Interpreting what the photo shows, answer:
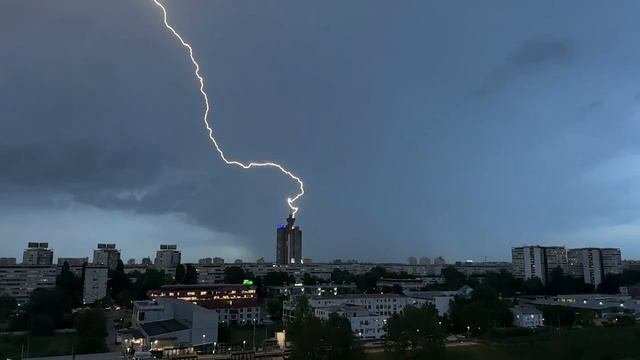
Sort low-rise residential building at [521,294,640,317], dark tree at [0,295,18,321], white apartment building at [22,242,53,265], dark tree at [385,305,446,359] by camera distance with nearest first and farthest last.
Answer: dark tree at [385,305,446,359]
dark tree at [0,295,18,321]
low-rise residential building at [521,294,640,317]
white apartment building at [22,242,53,265]

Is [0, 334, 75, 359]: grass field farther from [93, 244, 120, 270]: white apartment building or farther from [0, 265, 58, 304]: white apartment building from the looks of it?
[93, 244, 120, 270]: white apartment building

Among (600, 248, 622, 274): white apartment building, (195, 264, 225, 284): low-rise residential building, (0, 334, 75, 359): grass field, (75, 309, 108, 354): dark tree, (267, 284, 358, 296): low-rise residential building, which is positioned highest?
(600, 248, 622, 274): white apartment building

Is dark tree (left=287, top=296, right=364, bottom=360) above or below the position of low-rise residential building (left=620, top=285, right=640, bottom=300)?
below

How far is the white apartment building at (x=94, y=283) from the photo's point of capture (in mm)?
41866

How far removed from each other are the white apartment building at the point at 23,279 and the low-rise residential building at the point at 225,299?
2367cm

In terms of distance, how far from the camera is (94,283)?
139 ft

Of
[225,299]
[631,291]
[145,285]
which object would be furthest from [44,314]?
[631,291]

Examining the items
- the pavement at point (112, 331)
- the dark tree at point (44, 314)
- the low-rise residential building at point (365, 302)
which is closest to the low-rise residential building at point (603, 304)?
the low-rise residential building at point (365, 302)

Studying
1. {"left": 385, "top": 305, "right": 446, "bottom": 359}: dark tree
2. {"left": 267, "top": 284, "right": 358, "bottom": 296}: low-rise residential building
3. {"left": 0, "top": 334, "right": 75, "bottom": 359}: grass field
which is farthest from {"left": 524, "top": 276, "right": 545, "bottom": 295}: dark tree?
{"left": 0, "top": 334, "right": 75, "bottom": 359}: grass field

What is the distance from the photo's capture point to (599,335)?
999cm

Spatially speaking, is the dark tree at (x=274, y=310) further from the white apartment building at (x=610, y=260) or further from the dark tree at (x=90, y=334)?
the white apartment building at (x=610, y=260)

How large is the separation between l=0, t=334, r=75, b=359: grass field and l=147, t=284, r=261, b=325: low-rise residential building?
23.9 ft

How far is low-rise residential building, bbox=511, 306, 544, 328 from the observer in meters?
28.8

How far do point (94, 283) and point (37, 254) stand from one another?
28.7 m
